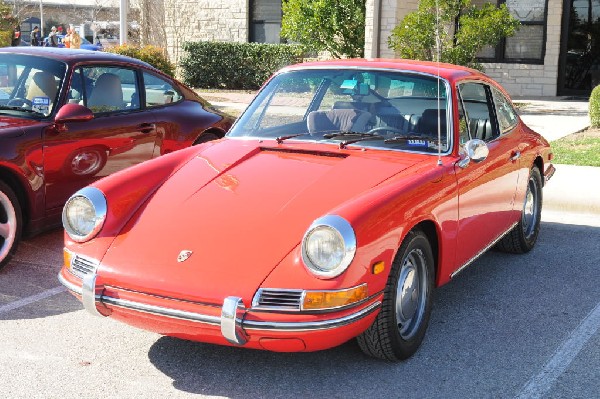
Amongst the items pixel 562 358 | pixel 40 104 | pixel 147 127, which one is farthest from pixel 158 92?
pixel 562 358

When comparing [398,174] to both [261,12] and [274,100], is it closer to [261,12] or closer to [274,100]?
[274,100]

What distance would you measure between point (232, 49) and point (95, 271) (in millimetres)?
16901

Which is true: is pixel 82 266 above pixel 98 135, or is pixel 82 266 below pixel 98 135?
below

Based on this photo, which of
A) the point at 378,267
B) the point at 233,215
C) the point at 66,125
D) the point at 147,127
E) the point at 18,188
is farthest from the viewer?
the point at 147,127

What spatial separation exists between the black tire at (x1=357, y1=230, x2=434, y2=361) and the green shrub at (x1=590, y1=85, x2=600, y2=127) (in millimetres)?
9525

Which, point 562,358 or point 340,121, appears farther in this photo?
point 340,121

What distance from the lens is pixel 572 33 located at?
61.9ft

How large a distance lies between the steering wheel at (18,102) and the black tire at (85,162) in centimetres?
52

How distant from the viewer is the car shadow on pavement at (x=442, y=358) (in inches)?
155

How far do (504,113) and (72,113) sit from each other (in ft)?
10.7

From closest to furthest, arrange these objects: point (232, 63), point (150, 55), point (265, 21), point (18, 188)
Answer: point (18, 188), point (150, 55), point (232, 63), point (265, 21)

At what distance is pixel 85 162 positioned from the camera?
255 inches

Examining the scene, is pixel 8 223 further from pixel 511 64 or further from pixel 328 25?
pixel 511 64

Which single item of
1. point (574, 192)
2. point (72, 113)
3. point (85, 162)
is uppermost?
point (72, 113)
